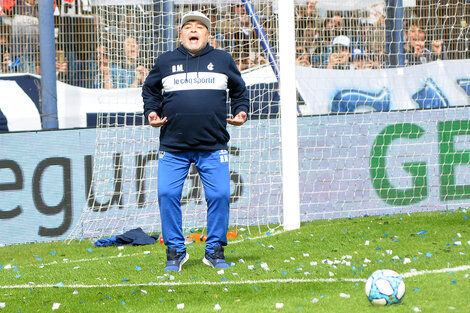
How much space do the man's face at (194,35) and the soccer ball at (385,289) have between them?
2.41 metres

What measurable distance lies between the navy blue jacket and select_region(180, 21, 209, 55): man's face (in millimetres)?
73

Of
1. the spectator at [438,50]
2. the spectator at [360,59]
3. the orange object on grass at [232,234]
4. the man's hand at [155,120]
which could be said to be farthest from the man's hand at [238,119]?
the spectator at [438,50]

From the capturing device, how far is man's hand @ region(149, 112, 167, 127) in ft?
19.9

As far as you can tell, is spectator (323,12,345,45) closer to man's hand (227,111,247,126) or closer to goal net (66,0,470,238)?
goal net (66,0,470,238)

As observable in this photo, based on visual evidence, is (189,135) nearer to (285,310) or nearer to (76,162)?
(285,310)

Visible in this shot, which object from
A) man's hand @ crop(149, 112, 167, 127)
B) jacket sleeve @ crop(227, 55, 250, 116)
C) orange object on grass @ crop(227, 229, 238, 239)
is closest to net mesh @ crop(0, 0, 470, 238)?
orange object on grass @ crop(227, 229, 238, 239)

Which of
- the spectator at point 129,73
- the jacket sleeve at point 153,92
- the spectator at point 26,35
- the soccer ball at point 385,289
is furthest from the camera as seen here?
the spectator at point 26,35

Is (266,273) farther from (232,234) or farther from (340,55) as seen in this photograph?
A: (340,55)

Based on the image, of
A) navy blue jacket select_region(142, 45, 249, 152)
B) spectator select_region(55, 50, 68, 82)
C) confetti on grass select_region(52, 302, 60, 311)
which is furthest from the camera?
spectator select_region(55, 50, 68, 82)

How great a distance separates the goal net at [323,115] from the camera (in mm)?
9203

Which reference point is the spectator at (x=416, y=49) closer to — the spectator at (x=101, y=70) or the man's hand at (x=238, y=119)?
the spectator at (x=101, y=70)

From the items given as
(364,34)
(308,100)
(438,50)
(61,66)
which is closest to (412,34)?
(438,50)

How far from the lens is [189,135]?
6.05 meters

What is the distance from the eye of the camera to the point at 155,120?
240 inches
